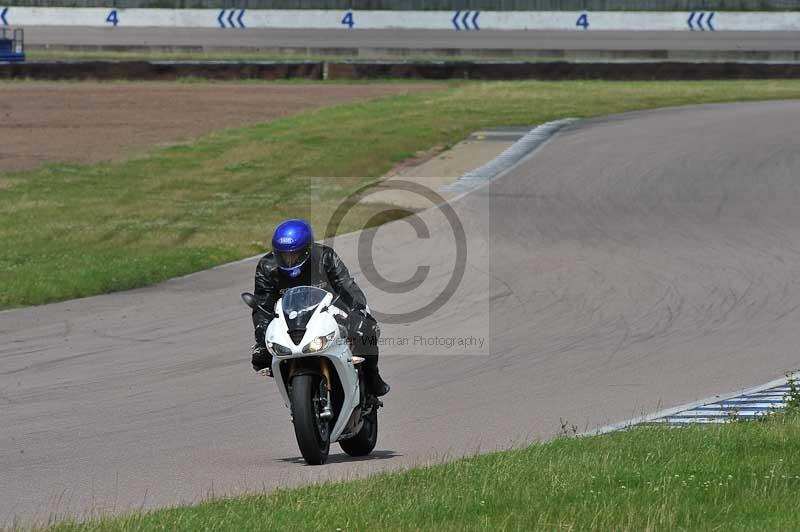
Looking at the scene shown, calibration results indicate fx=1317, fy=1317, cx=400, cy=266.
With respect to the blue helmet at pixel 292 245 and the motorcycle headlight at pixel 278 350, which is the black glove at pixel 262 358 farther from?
the blue helmet at pixel 292 245

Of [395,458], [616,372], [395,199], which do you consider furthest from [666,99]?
[395,458]

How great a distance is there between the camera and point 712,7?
2217 inches

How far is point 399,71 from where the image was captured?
43.8 metres

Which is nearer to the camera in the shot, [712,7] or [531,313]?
[531,313]

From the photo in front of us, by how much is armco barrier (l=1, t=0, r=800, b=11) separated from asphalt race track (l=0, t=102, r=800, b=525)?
118ft

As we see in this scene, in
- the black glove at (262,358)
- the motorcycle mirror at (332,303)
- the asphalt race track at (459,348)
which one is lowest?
the asphalt race track at (459,348)

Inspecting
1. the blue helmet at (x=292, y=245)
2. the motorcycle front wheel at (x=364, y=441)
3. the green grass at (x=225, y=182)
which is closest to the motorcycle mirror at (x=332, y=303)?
the blue helmet at (x=292, y=245)

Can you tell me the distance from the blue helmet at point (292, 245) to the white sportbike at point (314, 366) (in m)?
0.16

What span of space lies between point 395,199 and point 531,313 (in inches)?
334

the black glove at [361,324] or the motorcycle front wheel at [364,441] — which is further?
the motorcycle front wheel at [364,441]

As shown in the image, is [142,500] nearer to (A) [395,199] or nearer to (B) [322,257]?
(B) [322,257]

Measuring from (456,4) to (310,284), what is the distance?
51048 mm

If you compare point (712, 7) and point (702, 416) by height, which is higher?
point (712, 7)

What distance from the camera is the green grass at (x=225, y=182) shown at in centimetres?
1666
